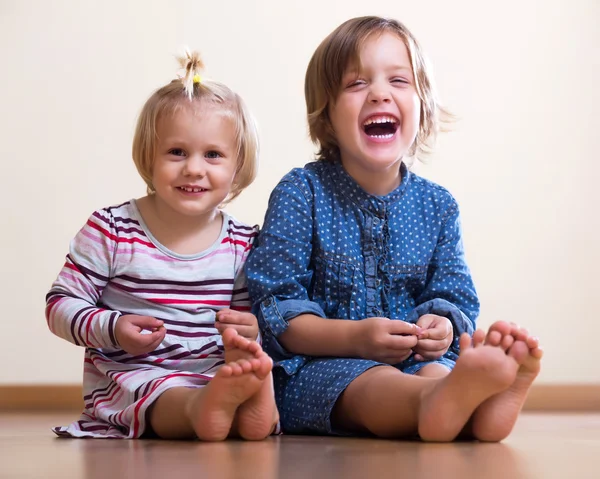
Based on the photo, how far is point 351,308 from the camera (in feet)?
5.21

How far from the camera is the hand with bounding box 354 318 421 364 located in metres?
1.43

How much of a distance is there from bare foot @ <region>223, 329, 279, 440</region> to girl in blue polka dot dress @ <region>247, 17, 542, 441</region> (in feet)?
0.45

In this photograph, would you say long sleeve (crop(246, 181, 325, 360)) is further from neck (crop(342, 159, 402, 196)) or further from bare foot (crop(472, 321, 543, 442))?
bare foot (crop(472, 321, 543, 442))

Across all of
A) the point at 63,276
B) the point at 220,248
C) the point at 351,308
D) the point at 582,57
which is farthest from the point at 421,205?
the point at 582,57

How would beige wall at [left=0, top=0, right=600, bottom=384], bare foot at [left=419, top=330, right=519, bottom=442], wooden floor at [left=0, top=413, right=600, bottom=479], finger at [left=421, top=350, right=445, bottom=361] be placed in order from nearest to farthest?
wooden floor at [left=0, top=413, right=600, bottom=479] → bare foot at [left=419, top=330, right=519, bottom=442] → finger at [left=421, top=350, right=445, bottom=361] → beige wall at [left=0, top=0, right=600, bottom=384]

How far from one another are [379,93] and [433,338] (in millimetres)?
432

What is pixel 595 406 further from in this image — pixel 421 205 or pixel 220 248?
pixel 220 248

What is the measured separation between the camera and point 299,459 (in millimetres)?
1106

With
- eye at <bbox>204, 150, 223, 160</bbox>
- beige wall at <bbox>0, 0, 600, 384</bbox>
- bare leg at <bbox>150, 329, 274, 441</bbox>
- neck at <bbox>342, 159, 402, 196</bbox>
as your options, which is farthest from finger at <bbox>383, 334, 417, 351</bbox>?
beige wall at <bbox>0, 0, 600, 384</bbox>

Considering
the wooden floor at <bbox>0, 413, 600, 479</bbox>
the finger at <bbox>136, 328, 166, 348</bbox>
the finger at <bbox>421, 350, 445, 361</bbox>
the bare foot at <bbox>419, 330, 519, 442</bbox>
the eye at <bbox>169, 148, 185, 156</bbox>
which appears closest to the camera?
the wooden floor at <bbox>0, 413, 600, 479</bbox>

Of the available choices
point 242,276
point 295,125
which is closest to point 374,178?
point 242,276

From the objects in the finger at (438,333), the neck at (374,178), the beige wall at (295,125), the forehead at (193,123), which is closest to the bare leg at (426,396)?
the finger at (438,333)

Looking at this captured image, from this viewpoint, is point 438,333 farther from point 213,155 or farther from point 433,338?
point 213,155

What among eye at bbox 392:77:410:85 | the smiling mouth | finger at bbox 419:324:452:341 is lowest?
finger at bbox 419:324:452:341
